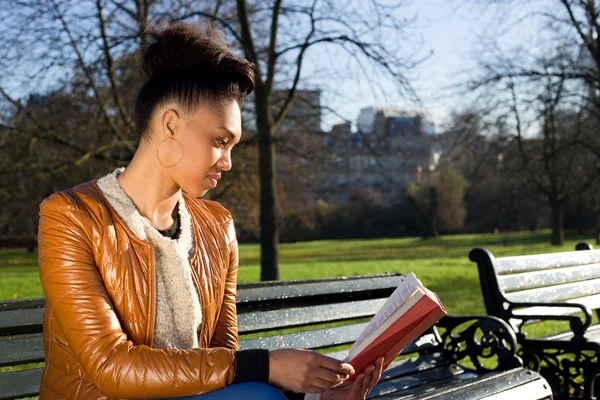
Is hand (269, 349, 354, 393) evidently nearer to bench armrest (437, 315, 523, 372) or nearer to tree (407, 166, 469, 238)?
bench armrest (437, 315, 523, 372)

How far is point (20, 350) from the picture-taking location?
2.86 meters

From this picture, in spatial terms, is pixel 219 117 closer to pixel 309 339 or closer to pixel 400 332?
pixel 400 332

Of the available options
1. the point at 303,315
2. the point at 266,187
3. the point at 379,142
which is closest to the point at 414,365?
the point at 303,315

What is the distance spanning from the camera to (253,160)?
15.4 metres

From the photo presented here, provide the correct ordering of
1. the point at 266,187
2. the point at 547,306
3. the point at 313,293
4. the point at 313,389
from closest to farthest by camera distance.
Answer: the point at 313,389
the point at 313,293
the point at 547,306
the point at 266,187

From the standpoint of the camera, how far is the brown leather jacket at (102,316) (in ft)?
6.51

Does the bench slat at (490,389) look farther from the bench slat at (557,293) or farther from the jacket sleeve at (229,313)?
the bench slat at (557,293)

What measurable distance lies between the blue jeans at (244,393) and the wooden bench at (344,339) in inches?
44.8

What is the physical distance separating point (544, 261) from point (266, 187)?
20.3ft

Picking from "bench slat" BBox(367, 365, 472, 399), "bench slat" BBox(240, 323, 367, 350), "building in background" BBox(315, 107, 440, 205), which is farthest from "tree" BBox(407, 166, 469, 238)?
"bench slat" BBox(240, 323, 367, 350)

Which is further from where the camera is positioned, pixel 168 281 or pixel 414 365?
pixel 414 365

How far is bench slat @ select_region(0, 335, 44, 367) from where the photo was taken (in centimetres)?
283

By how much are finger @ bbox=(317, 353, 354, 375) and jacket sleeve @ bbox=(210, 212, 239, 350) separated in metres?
0.56

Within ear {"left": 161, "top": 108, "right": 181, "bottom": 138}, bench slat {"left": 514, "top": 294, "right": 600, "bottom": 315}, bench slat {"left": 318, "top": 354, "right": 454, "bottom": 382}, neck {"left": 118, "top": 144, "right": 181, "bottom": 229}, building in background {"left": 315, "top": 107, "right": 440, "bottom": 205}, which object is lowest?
bench slat {"left": 318, "top": 354, "right": 454, "bottom": 382}
